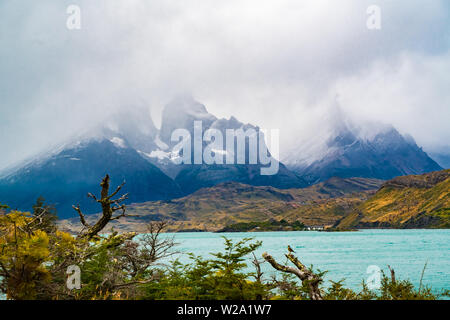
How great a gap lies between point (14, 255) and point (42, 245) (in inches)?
27.4

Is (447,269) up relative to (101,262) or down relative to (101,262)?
down

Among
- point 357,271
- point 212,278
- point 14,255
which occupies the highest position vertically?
point 14,255

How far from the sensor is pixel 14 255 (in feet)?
28.1
